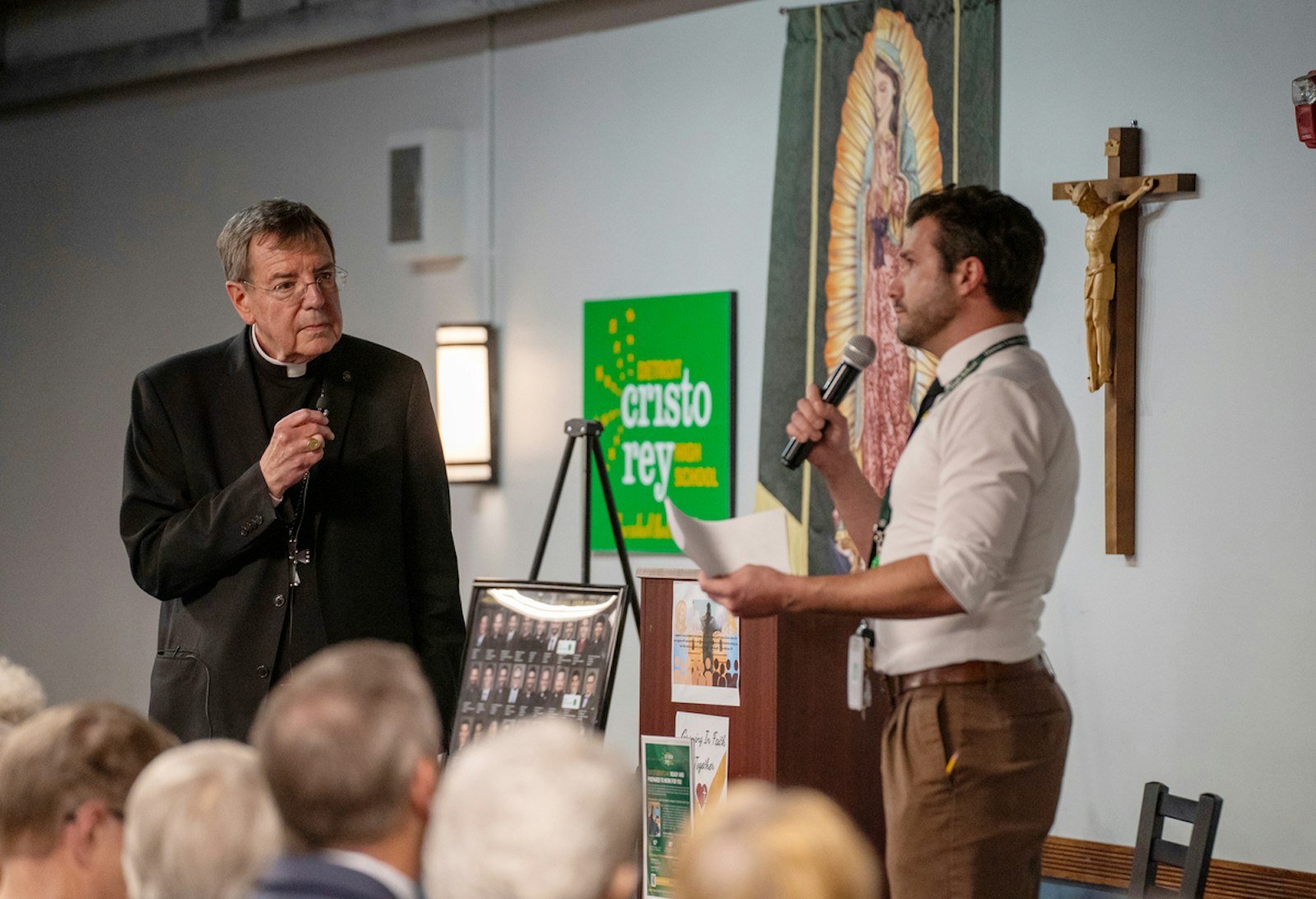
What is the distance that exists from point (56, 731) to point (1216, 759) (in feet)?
→ 12.1

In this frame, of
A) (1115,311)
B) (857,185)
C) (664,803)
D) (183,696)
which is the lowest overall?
(664,803)

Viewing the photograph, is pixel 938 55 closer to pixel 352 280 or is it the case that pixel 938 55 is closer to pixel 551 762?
pixel 352 280

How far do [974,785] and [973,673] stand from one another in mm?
186

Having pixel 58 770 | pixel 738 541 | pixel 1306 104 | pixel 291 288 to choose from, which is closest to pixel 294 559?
pixel 291 288

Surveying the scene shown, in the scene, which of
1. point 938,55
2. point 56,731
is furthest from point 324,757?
point 938,55

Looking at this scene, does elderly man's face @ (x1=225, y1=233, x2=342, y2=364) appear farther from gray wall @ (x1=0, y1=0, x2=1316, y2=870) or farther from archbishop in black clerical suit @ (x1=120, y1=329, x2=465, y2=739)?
gray wall @ (x1=0, y1=0, x2=1316, y2=870)

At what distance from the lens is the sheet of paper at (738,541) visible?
8.80 ft

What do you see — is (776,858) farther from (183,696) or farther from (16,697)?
(183,696)

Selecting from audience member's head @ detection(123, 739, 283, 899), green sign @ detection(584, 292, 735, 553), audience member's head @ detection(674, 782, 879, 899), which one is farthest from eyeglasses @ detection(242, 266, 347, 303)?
green sign @ detection(584, 292, 735, 553)

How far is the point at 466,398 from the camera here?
20.6 ft

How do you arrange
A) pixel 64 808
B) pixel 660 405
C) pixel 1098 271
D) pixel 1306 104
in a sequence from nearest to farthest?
pixel 64 808
pixel 1306 104
pixel 1098 271
pixel 660 405

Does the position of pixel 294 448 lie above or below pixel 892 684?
above

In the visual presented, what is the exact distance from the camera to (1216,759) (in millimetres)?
4543

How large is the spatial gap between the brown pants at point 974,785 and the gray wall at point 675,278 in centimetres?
218
